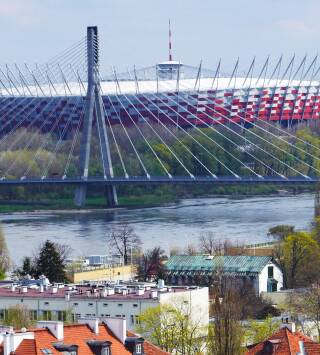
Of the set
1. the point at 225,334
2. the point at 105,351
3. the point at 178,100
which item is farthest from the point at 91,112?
the point at 105,351

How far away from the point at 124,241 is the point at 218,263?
16.8 feet

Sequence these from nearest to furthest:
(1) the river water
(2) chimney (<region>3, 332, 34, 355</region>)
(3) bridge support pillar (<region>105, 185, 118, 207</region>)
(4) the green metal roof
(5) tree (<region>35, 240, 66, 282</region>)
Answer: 1. (2) chimney (<region>3, 332, 34, 355</region>)
2. (5) tree (<region>35, 240, 66, 282</region>)
3. (4) the green metal roof
4. (1) the river water
5. (3) bridge support pillar (<region>105, 185, 118, 207</region>)

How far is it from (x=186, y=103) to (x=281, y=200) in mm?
17175

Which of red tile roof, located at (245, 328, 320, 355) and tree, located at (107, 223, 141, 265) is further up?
tree, located at (107, 223, 141, 265)

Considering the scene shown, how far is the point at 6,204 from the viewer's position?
140 feet

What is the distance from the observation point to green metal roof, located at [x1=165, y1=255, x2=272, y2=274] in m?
24.1

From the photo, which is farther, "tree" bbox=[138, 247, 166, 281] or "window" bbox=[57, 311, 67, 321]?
"tree" bbox=[138, 247, 166, 281]

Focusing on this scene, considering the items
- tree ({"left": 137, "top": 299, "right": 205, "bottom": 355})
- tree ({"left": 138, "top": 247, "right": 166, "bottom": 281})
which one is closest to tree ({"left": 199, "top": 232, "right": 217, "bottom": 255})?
tree ({"left": 138, "top": 247, "right": 166, "bottom": 281})

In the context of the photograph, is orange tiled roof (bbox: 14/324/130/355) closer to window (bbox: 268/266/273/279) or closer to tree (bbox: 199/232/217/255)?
window (bbox: 268/266/273/279)

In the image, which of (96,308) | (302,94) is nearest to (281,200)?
(302,94)

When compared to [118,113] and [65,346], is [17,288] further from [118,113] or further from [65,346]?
[118,113]

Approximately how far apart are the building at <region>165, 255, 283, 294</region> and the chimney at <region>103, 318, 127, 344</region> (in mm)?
9774

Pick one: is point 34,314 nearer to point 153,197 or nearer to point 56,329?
point 56,329

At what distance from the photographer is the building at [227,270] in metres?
23.5
